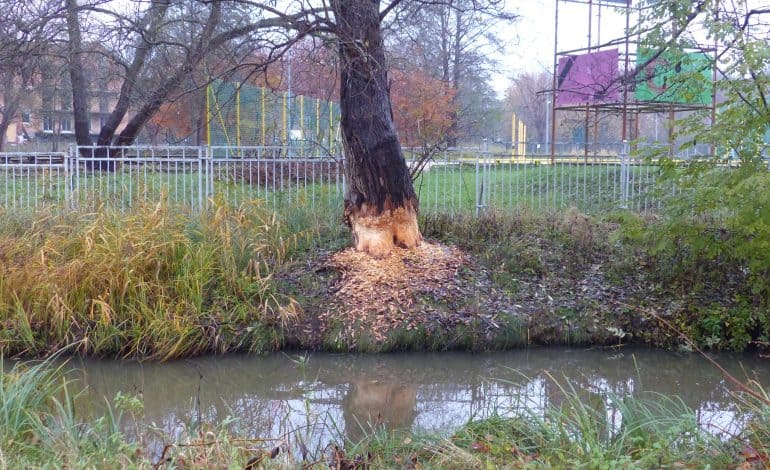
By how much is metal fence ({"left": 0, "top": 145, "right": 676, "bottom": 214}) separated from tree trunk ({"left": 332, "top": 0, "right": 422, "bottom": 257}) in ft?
2.53

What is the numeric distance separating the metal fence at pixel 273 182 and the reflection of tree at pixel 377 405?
A: 425cm

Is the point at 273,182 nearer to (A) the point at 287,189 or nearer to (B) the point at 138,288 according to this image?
(A) the point at 287,189

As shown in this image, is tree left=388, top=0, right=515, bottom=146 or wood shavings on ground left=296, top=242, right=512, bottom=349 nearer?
wood shavings on ground left=296, top=242, right=512, bottom=349

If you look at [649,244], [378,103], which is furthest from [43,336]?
[649,244]

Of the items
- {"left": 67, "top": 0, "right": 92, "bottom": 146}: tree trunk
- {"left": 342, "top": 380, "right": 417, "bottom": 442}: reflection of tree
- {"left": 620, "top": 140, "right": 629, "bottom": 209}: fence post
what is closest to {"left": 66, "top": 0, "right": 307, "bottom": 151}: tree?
{"left": 67, "top": 0, "right": 92, "bottom": 146}: tree trunk

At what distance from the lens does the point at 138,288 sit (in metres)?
9.95

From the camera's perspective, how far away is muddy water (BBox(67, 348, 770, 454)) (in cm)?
776

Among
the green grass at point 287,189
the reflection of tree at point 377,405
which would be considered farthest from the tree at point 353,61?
the reflection of tree at point 377,405

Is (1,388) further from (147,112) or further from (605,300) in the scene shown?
(147,112)

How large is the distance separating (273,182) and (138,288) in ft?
12.9

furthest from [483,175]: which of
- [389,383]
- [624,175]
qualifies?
[389,383]

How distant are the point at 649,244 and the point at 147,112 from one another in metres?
10.5

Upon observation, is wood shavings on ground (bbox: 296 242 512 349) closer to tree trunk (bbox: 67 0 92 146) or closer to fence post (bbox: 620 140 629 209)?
fence post (bbox: 620 140 629 209)

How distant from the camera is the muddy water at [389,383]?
25.5 ft
